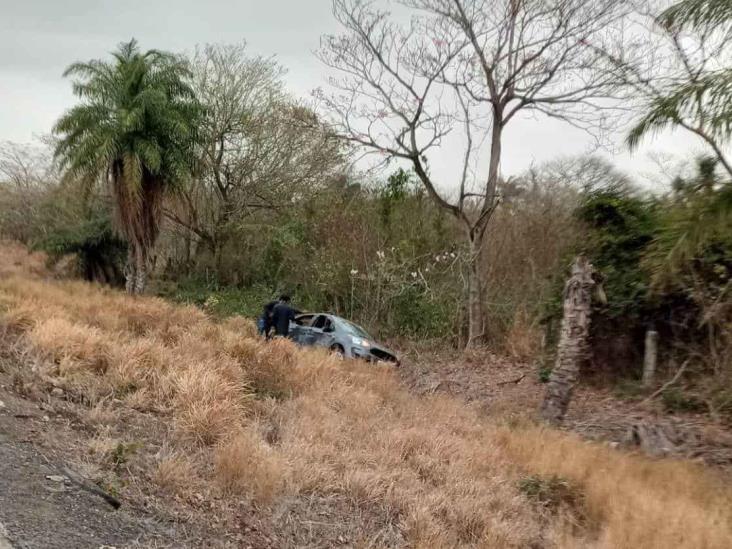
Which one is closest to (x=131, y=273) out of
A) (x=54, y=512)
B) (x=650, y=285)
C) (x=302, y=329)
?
(x=302, y=329)

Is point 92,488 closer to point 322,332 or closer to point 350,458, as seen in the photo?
point 350,458

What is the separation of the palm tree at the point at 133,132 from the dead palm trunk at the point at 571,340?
15.8m

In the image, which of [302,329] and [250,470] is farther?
[302,329]

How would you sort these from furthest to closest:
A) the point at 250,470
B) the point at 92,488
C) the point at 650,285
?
the point at 650,285
the point at 250,470
the point at 92,488

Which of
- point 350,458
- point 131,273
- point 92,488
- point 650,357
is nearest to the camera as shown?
point 92,488

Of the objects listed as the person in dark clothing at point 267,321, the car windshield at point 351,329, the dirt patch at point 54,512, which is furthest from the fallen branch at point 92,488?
the car windshield at point 351,329

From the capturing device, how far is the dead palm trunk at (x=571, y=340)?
10.3 meters

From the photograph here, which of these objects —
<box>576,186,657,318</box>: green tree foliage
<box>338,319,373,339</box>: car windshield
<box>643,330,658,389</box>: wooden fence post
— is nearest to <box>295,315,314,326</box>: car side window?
<box>338,319,373,339</box>: car windshield

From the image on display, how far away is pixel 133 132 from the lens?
2173cm

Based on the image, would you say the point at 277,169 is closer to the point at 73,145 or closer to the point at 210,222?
the point at 210,222

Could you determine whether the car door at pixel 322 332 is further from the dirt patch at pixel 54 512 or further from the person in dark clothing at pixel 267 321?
the dirt patch at pixel 54 512

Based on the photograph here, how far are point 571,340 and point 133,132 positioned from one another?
1761 cm

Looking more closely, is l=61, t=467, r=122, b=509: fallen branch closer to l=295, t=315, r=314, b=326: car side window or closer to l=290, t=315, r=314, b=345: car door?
l=290, t=315, r=314, b=345: car door

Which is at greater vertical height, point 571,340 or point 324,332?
point 571,340
